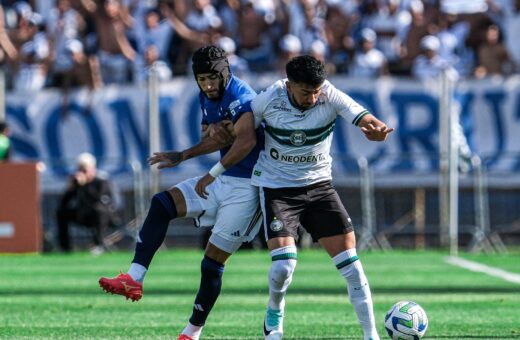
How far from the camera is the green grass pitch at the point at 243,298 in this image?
32.5ft

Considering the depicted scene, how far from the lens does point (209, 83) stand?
8.98 m

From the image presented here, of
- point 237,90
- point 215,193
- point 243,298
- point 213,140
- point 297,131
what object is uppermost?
point 237,90

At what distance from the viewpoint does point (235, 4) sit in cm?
2294

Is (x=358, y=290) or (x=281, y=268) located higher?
(x=281, y=268)

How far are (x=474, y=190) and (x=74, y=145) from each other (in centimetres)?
723

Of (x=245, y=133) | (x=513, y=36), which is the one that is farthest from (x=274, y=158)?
(x=513, y=36)

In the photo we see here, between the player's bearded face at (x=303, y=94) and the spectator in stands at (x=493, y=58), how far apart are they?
1353cm

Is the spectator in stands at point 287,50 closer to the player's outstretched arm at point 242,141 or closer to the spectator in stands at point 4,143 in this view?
the spectator in stands at point 4,143

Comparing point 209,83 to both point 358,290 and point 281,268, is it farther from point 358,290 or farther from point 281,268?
point 358,290

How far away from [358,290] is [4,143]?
45.9ft

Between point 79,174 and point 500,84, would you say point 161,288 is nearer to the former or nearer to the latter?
point 79,174

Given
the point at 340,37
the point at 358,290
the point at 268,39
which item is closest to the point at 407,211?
the point at 340,37

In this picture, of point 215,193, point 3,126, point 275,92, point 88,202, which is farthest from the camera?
point 88,202

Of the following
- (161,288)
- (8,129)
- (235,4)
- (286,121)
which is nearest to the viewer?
(286,121)
